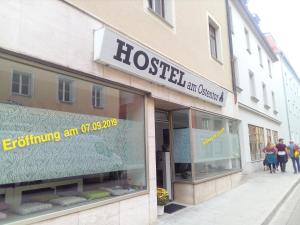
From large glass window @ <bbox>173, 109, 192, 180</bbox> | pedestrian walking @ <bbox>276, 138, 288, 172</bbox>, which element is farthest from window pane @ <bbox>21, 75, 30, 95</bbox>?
pedestrian walking @ <bbox>276, 138, 288, 172</bbox>

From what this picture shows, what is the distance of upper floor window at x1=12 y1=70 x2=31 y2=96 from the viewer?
3717mm

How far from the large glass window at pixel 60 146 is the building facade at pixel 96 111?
2 cm

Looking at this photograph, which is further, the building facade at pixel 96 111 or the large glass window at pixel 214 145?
the large glass window at pixel 214 145

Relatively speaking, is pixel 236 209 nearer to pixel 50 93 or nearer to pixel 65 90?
pixel 65 90

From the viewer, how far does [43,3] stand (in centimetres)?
390

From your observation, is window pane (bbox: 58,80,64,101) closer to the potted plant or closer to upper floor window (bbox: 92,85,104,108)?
upper floor window (bbox: 92,85,104,108)

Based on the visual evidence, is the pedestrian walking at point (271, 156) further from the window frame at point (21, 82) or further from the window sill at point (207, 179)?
the window frame at point (21, 82)

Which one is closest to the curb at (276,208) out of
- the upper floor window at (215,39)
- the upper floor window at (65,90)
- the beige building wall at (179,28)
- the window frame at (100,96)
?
the window frame at (100,96)

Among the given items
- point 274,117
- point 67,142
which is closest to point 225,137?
point 67,142

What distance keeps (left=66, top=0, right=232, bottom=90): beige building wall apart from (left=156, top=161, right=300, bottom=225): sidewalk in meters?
3.76

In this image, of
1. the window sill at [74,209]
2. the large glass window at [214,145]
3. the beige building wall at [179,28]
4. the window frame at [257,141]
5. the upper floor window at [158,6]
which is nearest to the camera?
the window sill at [74,209]

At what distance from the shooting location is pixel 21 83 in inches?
150

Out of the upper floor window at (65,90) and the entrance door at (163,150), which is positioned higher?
the upper floor window at (65,90)

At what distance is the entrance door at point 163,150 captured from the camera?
25.1 ft
